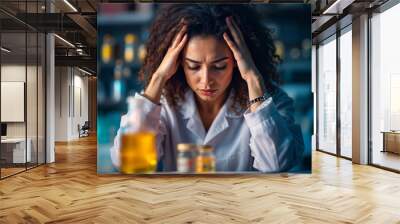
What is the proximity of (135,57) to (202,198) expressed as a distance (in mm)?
2591

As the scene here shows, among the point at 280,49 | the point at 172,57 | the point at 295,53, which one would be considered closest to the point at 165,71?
the point at 172,57

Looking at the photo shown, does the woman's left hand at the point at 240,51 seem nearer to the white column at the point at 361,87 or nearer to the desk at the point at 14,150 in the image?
the white column at the point at 361,87

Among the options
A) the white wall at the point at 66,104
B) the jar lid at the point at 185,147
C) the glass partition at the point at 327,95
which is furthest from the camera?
the white wall at the point at 66,104

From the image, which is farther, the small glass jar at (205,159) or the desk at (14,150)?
the desk at (14,150)

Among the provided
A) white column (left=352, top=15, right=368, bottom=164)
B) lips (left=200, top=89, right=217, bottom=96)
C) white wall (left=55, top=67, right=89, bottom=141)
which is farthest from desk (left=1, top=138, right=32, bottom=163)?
white wall (left=55, top=67, right=89, bottom=141)

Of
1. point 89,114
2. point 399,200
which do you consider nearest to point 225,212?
point 399,200

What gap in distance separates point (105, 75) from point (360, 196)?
161 inches

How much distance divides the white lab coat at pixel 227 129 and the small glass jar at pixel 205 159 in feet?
0.27

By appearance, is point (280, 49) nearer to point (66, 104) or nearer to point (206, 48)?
point (206, 48)

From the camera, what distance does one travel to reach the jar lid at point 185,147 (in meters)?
6.14

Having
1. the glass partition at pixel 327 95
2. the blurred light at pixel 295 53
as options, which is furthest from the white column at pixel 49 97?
the glass partition at pixel 327 95

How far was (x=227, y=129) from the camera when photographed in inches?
242

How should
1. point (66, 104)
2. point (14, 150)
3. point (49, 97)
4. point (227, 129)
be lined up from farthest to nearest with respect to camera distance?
point (66, 104)
point (49, 97)
point (14, 150)
point (227, 129)

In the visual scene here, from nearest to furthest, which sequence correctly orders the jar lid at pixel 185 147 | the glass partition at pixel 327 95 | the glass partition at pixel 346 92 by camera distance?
the jar lid at pixel 185 147
the glass partition at pixel 346 92
the glass partition at pixel 327 95
